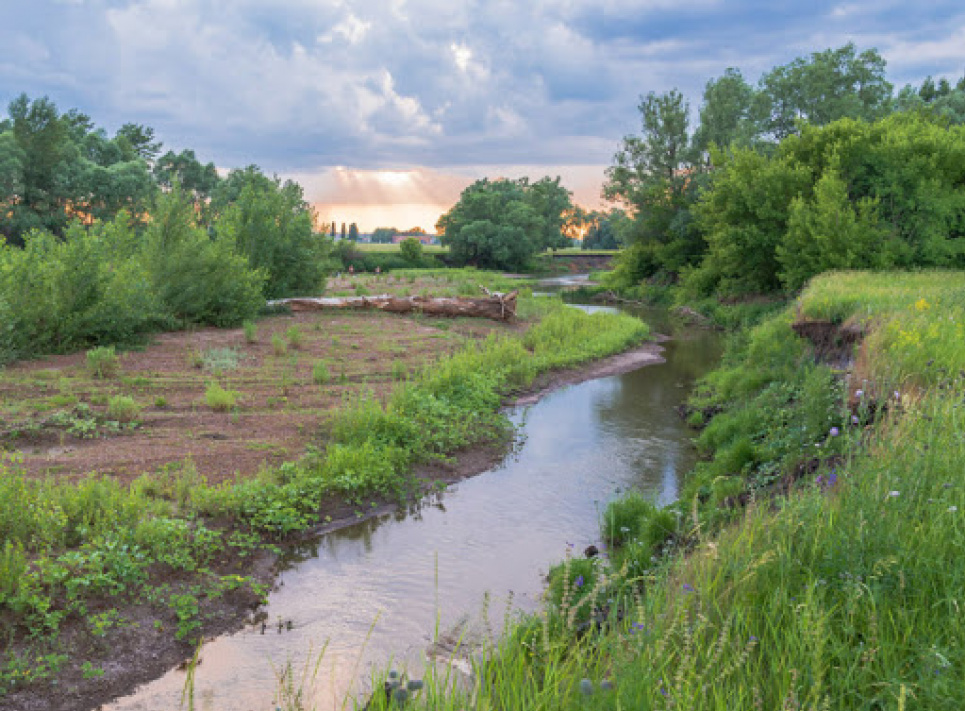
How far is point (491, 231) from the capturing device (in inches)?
3155

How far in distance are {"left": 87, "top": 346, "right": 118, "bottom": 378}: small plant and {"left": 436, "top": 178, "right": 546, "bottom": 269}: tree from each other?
217 ft

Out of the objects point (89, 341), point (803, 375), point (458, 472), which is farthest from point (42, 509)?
point (803, 375)

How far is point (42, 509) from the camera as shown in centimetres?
718

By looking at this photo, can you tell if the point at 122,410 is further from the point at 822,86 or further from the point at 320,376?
the point at 822,86

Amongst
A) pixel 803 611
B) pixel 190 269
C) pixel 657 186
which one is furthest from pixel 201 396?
pixel 657 186

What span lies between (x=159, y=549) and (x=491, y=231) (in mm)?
74647

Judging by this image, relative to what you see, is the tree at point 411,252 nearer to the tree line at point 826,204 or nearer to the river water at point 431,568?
the tree line at point 826,204

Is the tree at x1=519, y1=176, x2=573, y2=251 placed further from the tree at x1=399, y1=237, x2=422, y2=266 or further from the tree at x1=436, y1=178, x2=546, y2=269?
the tree at x1=399, y1=237, x2=422, y2=266

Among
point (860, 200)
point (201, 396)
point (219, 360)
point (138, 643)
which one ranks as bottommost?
point (138, 643)

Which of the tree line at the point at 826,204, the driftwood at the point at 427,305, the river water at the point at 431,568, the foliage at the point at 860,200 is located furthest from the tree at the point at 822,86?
the river water at the point at 431,568

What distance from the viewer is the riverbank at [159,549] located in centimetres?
583

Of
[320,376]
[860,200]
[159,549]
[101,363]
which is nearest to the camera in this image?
[159,549]

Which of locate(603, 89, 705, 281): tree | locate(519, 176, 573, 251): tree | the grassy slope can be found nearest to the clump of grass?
the grassy slope

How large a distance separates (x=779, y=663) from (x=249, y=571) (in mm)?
5583
